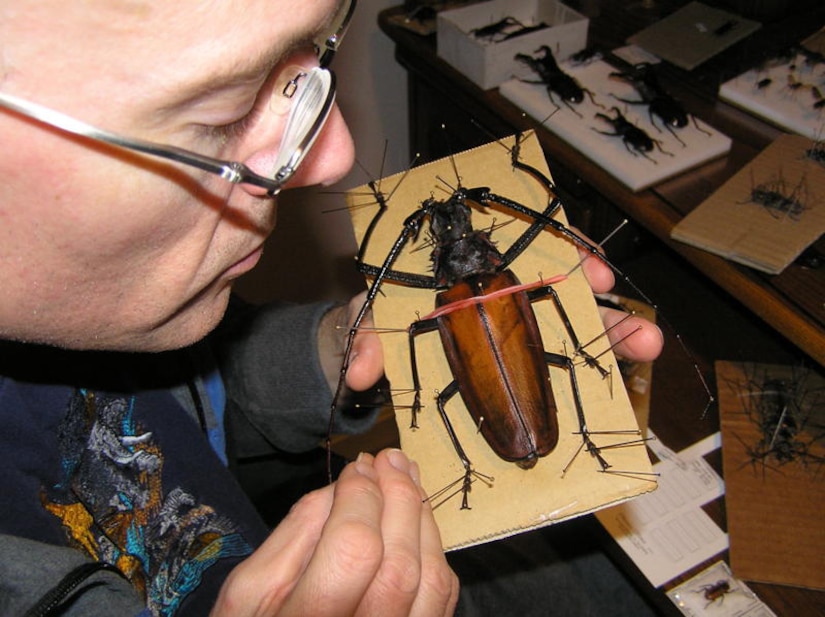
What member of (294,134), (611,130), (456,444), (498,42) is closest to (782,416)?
(611,130)

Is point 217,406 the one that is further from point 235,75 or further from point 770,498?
point 770,498

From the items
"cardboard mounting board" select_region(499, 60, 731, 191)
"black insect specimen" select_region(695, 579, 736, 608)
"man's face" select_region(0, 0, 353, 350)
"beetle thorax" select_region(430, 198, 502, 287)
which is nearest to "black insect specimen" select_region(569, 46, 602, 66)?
"cardboard mounting board" select_region(499, 60, 731, 191)

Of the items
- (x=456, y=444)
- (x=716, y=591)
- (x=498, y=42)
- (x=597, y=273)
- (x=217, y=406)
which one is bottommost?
(x=716, y=591)

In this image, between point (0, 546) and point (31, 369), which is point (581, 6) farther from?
point (0, 546)

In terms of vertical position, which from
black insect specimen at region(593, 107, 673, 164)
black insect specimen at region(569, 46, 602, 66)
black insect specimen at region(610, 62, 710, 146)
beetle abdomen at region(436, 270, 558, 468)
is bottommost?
beetle abdomen at region(436, 270, 558, 468)

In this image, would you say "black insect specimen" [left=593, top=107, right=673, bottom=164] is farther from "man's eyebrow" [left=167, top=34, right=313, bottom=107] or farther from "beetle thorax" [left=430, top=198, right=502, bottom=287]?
"man's eyebrow" [left=167, top=34, right=313, bottom=107]

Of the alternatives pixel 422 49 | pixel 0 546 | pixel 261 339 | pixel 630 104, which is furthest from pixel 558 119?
pixel 0 546
